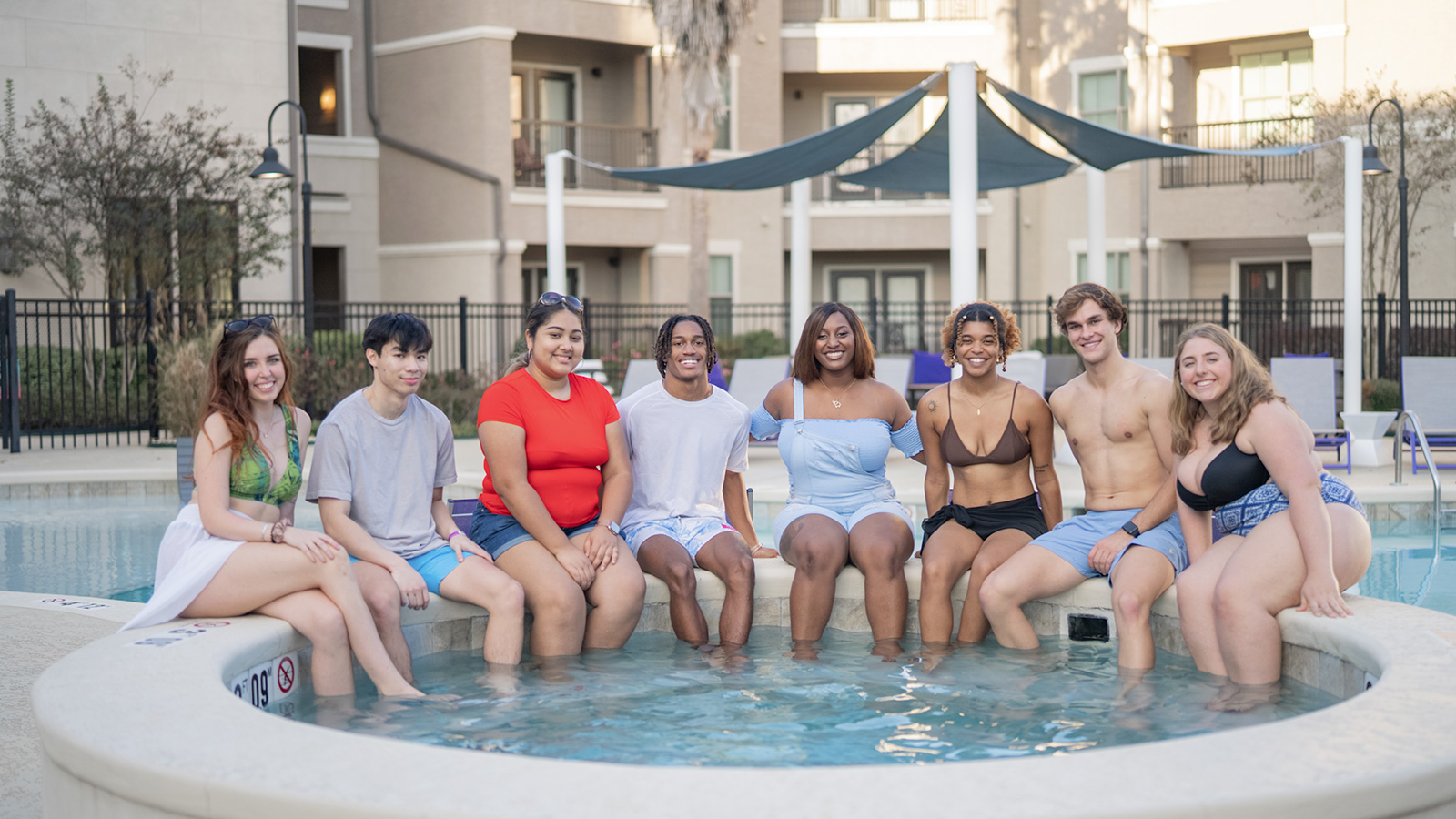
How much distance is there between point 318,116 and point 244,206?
5.85 meters

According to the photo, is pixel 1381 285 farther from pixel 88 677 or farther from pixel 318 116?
pixel 88 677

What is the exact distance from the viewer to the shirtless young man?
14.9ft

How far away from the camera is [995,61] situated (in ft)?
78.7

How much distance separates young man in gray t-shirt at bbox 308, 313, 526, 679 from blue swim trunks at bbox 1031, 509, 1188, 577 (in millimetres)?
1944

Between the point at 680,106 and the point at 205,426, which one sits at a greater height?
the point at 680,106

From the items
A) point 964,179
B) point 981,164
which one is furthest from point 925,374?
point 964,179

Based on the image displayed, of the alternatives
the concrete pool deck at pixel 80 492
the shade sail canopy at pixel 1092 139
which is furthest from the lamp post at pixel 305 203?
the shade sail canopy at pixel 1092 139

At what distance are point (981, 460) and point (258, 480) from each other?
261 centimetres

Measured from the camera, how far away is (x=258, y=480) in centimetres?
Result: 428

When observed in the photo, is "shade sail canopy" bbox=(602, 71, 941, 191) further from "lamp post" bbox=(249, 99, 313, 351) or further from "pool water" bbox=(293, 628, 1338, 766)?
"pool water" bbox=(293, 628, 1338, 766)

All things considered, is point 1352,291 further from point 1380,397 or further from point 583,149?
point 583,149

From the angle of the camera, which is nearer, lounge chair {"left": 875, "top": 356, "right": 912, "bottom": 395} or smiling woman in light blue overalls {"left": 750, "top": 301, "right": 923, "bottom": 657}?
smiling woman in light blue overalls {"left": 750, "top": 301, "right": 923, "bottom": 657}

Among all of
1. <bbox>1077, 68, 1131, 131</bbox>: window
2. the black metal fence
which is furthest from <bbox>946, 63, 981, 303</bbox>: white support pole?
<bbox>1077, 68, 1131, 131</bbox>: window

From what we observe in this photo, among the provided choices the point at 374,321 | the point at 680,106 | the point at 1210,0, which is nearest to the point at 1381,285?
the point at 1210,0
